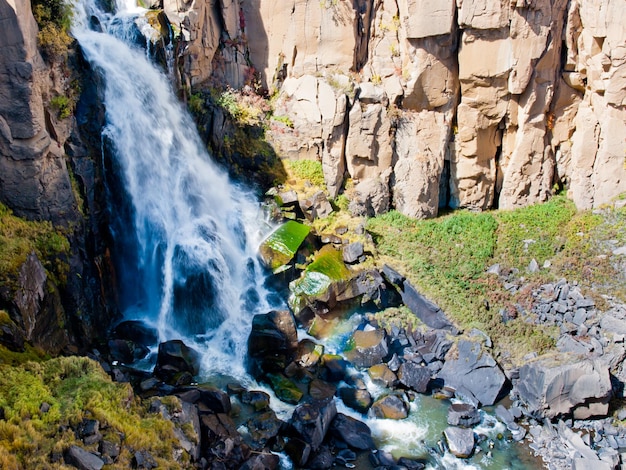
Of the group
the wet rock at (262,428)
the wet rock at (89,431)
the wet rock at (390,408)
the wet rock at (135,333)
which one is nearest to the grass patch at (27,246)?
the wet rock at (135,333)

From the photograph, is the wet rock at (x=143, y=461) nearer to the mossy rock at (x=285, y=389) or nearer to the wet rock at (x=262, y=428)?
the wet rock at (x=262, y=428)

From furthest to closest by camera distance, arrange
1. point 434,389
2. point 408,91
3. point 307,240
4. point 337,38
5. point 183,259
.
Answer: point 337,38
point 408,91
point 307,240
point 183,259
point 434,389

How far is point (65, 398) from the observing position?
28.9ft

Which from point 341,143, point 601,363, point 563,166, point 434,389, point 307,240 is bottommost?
point 434,389

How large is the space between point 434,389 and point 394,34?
12628 millimetres

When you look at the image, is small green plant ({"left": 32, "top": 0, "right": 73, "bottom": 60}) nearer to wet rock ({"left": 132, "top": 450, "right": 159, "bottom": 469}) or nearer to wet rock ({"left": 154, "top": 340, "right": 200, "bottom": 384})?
wet rock ({"left": 154, "top": 340, "right": 200, "bottom": 384})

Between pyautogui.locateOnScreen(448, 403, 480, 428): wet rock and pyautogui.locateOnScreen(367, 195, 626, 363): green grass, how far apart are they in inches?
94.5

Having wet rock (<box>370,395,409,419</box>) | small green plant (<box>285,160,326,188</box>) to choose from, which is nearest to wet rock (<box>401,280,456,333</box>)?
wet rock (<box>370,395,409,419</box>)

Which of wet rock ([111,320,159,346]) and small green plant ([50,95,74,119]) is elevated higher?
small green plant ([50,95,74,119])

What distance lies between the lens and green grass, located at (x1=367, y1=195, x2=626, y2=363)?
15703mm

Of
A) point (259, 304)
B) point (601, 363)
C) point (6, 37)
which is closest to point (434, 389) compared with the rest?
point (601, 363)

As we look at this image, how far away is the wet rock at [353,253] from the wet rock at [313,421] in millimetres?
5664

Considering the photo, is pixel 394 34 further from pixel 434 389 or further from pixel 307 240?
pixel 434 389

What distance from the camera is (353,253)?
17.2m
